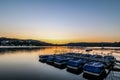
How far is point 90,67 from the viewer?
4625 centimetres

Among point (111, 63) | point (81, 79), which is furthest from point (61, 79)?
point (111, 63)

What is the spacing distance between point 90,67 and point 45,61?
42687mm

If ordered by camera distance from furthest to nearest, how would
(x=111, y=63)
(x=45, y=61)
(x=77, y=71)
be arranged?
(x=45, y=61), (x=111, y=63), (x=77, y=71)

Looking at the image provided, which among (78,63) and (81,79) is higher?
(78,63)

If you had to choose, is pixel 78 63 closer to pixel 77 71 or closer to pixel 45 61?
pixel 77 71

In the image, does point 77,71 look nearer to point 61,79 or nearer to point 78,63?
point 78,63

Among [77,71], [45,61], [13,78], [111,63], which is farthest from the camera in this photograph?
[45,61]

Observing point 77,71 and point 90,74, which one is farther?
point 77,71

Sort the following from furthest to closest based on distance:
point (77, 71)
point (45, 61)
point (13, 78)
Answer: point (45, 61) < point (77, 71) < point (13, 78)

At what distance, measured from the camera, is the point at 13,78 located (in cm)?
4422

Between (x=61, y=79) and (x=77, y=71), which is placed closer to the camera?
(x=61, y=79)

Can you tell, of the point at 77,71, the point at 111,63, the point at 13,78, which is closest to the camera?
the point at 13,78

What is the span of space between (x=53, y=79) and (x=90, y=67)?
12834mm

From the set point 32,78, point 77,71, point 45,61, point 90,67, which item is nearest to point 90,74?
point 90,67
